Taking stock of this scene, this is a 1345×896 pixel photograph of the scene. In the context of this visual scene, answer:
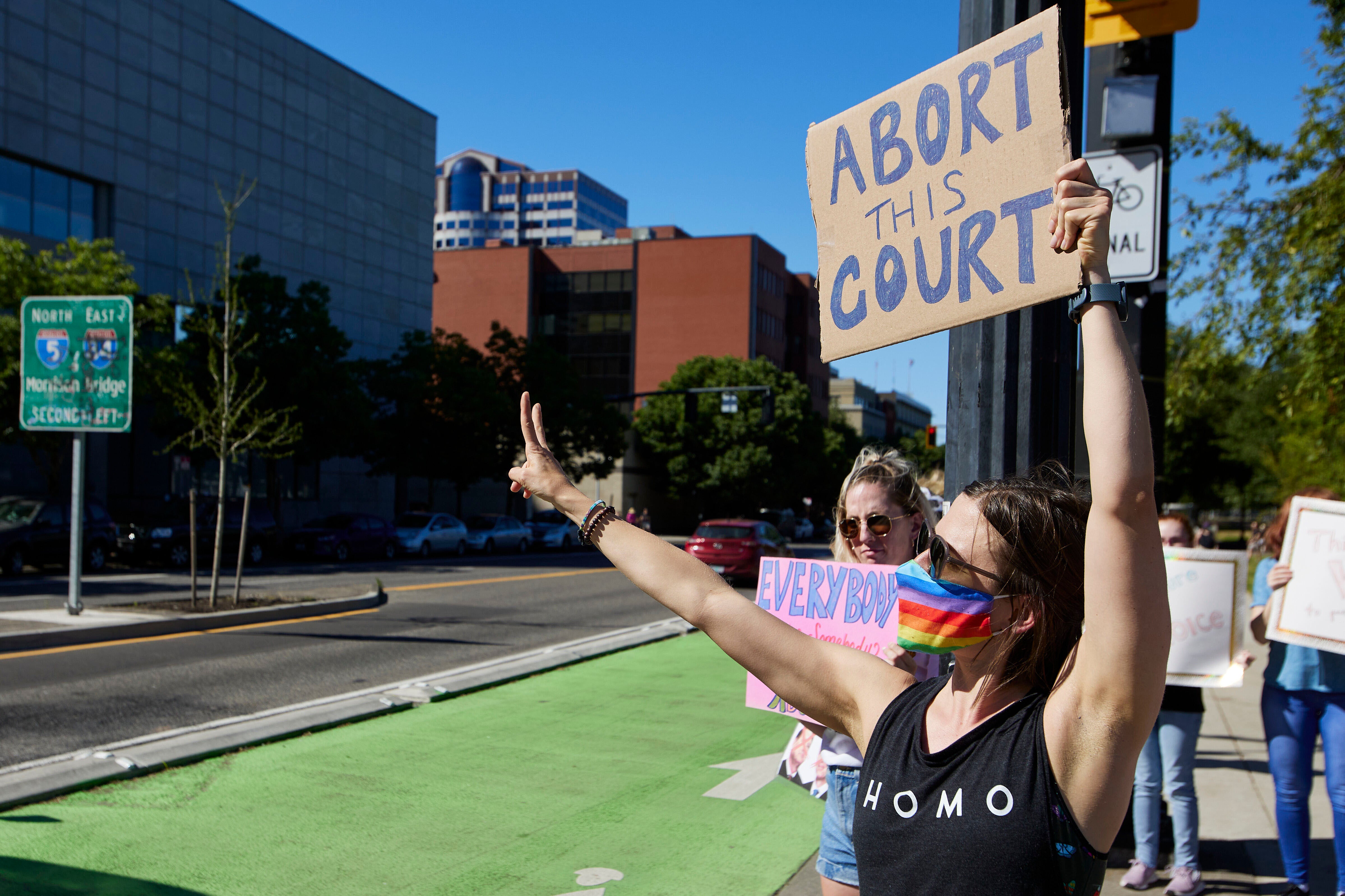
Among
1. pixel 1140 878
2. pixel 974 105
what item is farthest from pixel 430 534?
pixel 974 105

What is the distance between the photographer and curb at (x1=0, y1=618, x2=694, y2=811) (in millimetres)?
5867

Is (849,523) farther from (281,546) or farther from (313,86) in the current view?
(313,86)

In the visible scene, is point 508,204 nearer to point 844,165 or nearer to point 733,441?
point 733,441

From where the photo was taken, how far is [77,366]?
14.7 meters

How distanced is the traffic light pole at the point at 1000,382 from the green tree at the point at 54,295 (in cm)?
2412

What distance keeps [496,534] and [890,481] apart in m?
34.1

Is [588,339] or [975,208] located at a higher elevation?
[588,339]

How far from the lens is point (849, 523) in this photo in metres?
3.52

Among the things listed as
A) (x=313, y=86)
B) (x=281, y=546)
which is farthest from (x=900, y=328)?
(x=313, y=86)

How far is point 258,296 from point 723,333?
4723cm

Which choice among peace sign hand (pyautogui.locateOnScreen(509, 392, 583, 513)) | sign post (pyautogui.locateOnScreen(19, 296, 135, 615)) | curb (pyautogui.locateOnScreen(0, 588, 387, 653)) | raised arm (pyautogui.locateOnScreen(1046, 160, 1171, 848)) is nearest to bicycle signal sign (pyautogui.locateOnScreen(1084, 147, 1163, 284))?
peace sign hand (pyautogui.locateOnScreen(509, 392, 583, 513))

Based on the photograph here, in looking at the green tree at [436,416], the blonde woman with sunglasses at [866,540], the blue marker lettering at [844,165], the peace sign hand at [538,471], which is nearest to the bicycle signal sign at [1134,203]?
the blonde woman with sunglasses at [866,540]

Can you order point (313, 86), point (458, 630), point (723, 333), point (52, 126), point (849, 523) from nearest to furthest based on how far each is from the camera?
point (849, 523)
point (458, 630)
point (52, 126)
point (313, 86)
point (723, 333)

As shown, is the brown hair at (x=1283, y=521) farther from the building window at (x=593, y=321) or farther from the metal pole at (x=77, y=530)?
the building window at (x=593, y=321)
